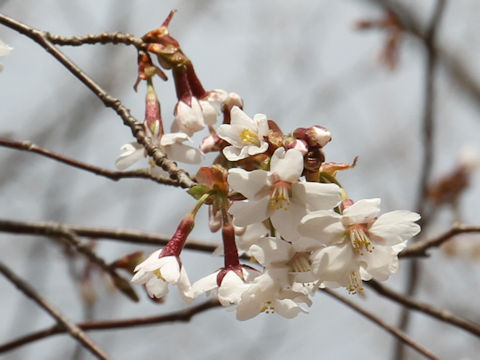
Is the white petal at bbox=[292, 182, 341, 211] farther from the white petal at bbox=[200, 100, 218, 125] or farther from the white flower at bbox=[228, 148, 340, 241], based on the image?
the white petal at bbox=[200, 100, 218, 125]

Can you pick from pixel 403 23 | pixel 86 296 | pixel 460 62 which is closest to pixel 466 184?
pixel 403 23

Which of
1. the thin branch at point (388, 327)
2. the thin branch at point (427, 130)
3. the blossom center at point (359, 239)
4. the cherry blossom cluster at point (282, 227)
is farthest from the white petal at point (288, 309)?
the thin branch at point (427, 130)

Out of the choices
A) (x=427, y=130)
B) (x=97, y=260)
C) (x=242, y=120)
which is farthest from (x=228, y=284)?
(x=427, y=130)

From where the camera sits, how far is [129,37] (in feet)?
3.26

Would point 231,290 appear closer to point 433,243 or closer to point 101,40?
point 101,40

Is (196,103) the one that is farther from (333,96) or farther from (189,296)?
(333,96)

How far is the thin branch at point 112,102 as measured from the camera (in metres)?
0.83

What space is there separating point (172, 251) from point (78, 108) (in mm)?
4065

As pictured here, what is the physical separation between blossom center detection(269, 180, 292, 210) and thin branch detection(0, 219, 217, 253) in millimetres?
657

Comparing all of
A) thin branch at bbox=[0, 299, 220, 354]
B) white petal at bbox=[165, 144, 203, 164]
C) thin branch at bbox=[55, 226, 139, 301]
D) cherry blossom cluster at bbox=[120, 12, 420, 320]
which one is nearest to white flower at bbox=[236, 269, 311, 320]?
cherry blossom cluster at bbox=[120, 12, 420, 320]

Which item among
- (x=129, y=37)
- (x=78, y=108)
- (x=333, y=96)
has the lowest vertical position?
(x=129, y=37)

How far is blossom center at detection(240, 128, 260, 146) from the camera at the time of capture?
791 millimetres

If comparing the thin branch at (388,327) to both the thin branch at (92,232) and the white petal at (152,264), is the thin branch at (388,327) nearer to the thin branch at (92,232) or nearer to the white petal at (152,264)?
the thin branch at (92,232)

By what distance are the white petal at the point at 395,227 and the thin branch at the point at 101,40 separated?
469mm
